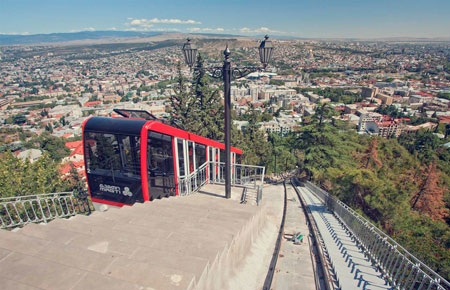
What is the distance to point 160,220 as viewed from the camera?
16.8 feet

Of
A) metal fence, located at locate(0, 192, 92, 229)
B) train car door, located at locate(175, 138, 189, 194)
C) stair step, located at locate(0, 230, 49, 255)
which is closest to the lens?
stair step, located at locate(0, 230, 49, 255)

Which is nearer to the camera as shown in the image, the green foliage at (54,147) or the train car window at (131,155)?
the train car window at (131,155)

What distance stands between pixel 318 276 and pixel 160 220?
3686 mm

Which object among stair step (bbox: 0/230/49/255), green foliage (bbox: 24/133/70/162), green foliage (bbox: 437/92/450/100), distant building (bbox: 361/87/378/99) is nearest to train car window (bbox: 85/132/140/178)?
stair step (bbox: 0/230/49/255)

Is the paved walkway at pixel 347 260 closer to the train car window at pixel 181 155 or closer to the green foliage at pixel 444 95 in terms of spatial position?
the train car window at pixel 181 155

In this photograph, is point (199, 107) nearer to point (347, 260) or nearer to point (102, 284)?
point (347, 260)

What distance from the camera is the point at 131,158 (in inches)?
254

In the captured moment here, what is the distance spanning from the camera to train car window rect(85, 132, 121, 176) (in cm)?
654

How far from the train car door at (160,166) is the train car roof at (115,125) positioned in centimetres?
38

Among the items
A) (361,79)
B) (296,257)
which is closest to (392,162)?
(296,257)

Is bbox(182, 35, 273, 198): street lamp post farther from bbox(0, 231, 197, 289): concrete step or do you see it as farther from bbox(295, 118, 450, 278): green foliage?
bbox(295, 118, 450, 278): green foliage

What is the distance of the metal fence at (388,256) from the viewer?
14.0 ft

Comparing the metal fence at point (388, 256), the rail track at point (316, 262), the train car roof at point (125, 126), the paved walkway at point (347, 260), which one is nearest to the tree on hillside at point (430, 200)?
the metal fence at point (388, 256)

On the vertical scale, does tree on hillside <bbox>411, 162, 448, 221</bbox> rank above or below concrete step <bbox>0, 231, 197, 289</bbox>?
below
